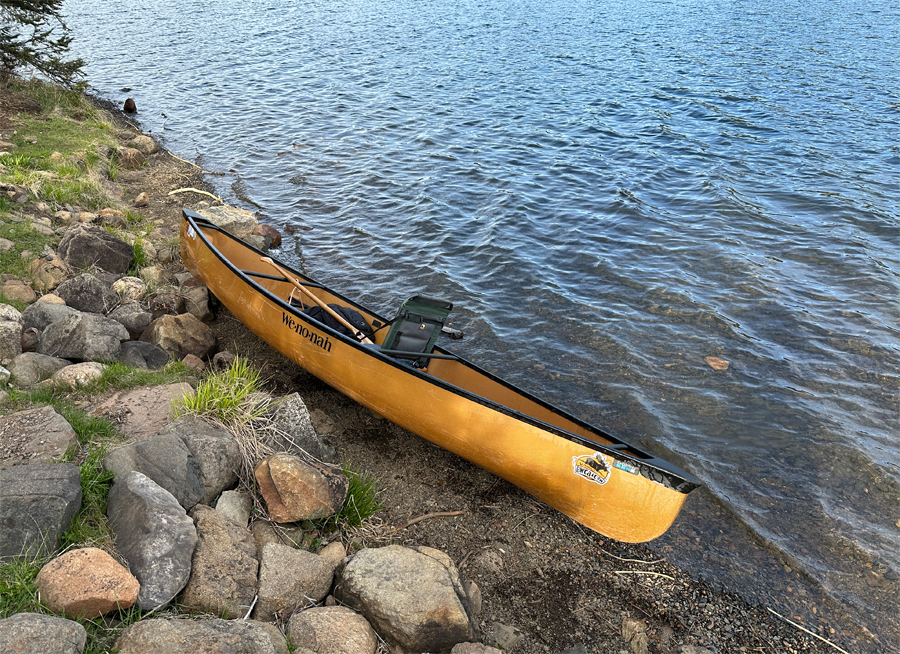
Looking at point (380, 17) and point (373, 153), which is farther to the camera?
point (380, 17)

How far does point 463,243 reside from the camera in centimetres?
1022

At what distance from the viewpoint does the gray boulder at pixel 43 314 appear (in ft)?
19.3

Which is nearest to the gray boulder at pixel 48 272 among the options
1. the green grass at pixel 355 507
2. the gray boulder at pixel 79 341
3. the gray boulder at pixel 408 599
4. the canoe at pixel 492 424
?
the gray boulder at pixel 79 341

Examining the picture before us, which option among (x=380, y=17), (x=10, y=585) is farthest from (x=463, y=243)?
(x=380, y=17)

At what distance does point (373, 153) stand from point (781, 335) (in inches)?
388

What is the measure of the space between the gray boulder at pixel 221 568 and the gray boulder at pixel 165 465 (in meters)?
0.17

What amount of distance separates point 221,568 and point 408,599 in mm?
1192

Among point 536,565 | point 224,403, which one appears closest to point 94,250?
point 224,403

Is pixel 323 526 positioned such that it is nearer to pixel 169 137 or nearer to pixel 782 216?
pixel 782 216

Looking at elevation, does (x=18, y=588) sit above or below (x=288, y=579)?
above

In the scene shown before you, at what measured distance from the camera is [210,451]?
4.55m

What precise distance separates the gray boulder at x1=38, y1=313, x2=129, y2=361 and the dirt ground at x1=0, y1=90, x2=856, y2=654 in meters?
2.08

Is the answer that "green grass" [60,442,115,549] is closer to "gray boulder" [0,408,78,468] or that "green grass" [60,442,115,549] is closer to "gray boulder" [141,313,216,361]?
"gray boulder" [0,408,78,468]

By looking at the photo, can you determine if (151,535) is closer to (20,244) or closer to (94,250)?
(94,250)
